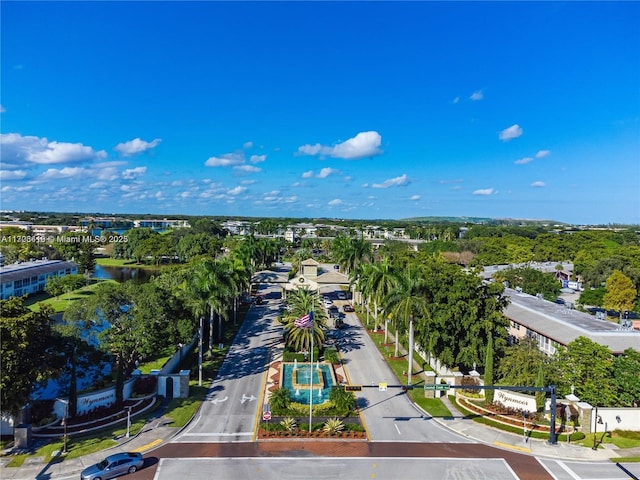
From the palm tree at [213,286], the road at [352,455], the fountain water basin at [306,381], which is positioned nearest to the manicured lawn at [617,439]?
the road at [352,455]

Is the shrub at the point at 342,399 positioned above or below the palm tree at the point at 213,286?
below

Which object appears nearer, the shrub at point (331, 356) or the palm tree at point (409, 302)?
the palm tree at point (409, 302)

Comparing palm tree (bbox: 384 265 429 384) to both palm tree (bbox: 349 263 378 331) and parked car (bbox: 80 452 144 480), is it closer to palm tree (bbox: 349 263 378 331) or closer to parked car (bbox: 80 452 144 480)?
palm tree (bbox: 349 263 378 331)

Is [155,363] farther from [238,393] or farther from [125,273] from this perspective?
[125,273]

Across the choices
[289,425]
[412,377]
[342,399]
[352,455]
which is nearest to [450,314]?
[412,377]

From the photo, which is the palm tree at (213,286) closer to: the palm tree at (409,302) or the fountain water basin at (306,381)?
the fountain water basin at (306,381)
